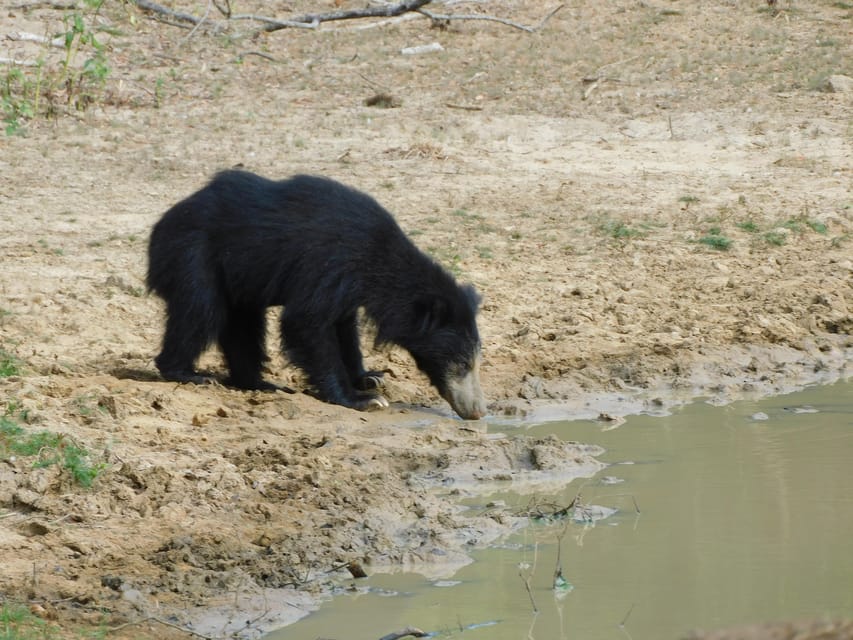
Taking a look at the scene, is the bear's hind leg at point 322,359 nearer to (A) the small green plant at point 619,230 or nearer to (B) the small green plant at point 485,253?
(B) the small green plant at point 485,253

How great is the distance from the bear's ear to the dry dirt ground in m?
0.50

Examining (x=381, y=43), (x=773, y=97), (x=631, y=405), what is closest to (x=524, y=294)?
(x=631, y=405)

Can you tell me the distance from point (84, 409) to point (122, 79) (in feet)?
26.5

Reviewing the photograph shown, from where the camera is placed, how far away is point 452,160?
11727 millimetres

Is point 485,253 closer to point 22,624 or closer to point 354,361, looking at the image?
point 354,361

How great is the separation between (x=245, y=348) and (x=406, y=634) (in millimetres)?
3693

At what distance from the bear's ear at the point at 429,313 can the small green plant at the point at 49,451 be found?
2.07 m

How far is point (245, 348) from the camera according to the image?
7.45 meters

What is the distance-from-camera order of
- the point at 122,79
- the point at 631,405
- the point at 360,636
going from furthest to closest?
the point at 122,79, the point at 631,405, the point at 360,636

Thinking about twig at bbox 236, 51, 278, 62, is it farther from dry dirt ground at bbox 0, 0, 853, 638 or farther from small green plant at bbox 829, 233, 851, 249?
small green plant at bbox 829, 233, 851, 249

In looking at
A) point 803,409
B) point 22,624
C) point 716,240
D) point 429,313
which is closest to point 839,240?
point 716,240

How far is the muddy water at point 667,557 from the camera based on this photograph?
14.1 feet

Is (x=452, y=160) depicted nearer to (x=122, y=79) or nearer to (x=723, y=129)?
(x=723, y=129)

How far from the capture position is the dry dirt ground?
5086 mm
